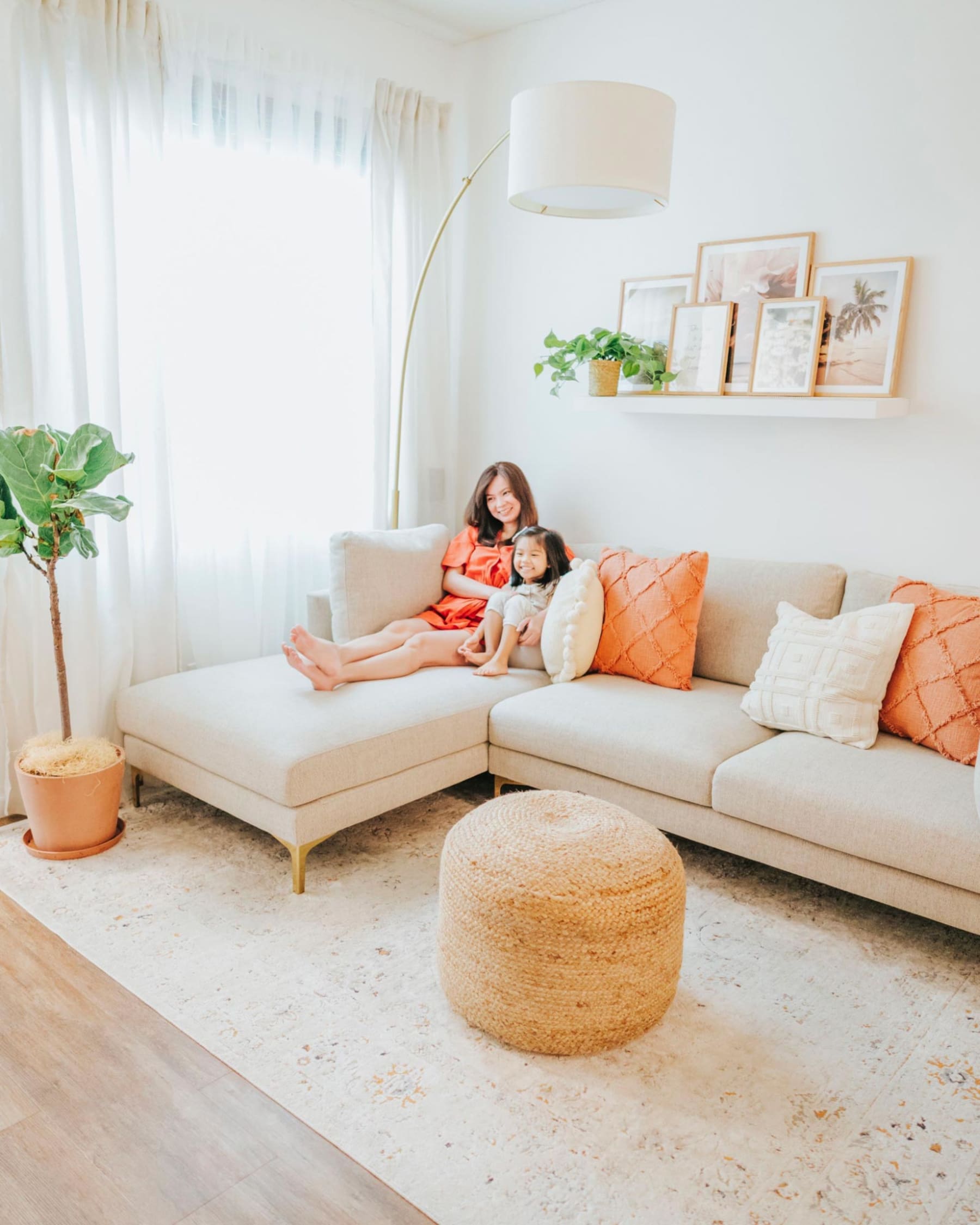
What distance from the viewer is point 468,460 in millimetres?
4328

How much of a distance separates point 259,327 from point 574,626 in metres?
1.59

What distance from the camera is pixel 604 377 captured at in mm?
3531

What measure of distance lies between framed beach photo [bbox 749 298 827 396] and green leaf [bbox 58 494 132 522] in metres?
2.08

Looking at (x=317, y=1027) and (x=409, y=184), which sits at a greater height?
(x=409, y=184)

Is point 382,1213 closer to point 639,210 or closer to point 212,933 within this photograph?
point 212,933

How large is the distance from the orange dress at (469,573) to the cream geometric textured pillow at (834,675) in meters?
1.01

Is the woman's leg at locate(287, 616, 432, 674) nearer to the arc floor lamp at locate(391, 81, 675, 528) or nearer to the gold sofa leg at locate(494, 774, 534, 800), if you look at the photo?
the gold sofa leg at locate(494, 774, 534, 800)

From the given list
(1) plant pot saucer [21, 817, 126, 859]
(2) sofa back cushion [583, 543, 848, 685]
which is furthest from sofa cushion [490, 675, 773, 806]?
(1) plant pot saucer [21, 817, 126, 859]

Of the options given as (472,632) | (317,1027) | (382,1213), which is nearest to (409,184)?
(472,632)

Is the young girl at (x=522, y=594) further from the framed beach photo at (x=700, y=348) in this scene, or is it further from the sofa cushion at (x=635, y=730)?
the framed beach photo at (x=700, y=348)

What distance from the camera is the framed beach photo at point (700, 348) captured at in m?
3.31

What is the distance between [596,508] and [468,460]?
2.44 feet

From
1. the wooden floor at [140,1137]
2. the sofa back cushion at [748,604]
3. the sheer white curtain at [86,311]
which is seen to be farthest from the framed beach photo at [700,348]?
the wooden floor at [140,1137]

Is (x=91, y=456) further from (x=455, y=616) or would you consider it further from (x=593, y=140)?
(x=593, y=140)
